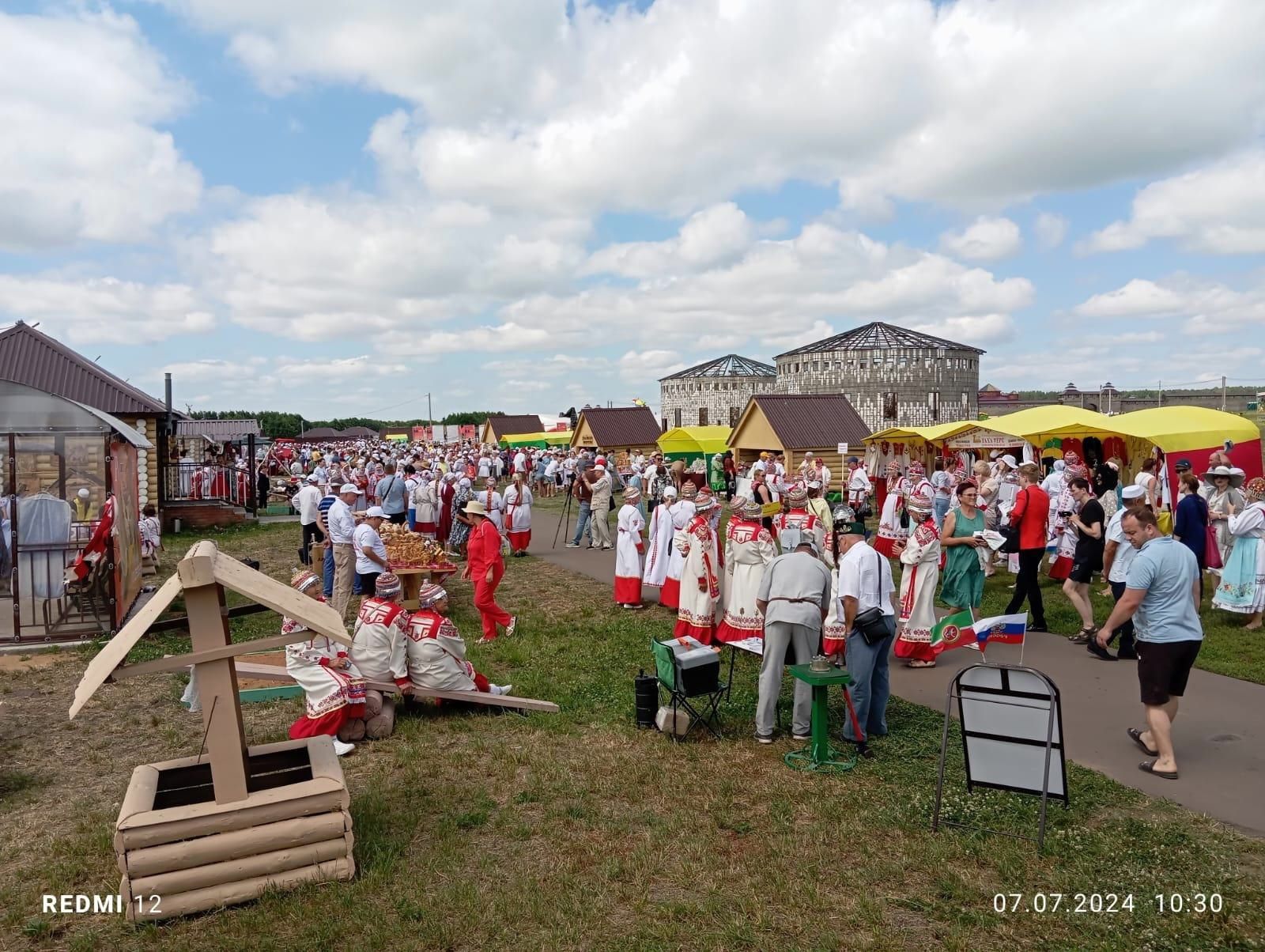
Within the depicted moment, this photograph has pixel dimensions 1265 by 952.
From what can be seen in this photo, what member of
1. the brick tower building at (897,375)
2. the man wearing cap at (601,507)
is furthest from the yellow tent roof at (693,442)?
the brick tower building at (897,375)

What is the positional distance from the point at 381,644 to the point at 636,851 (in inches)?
127

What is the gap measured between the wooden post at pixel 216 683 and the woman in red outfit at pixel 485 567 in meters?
5.40

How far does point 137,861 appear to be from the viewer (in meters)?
4.41

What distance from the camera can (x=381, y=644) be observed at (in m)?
7.41

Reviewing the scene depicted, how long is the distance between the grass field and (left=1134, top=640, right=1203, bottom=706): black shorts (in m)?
0.71

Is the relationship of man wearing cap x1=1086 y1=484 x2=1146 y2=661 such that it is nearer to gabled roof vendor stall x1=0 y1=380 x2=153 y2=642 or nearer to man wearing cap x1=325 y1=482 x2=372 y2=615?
man wearing cap x1=325 y1=482 x2=372 y2=615

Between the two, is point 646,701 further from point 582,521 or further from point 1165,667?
point 582,521

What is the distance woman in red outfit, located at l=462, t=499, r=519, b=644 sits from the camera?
33.4 ft

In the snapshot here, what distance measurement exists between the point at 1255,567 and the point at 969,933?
8209mm

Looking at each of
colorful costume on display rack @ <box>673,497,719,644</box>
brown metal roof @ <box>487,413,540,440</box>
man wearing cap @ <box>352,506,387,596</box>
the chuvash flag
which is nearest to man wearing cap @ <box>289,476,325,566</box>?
man wearing cap @ <box>352,506,387,596</box>

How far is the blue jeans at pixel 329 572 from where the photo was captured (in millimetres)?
12695

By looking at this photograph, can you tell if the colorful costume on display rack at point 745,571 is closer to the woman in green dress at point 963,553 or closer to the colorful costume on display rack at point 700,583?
the colorful costume on display rack at point 700,583

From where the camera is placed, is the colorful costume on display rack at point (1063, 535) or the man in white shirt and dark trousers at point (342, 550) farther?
the colorful costume on display rack at point (1063, 535)

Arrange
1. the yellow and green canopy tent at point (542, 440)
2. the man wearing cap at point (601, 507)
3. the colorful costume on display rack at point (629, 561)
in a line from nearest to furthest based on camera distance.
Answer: the colorful costume on display rack at point (629, 561) → the man wearing cap at point (601, 507) → the yellow and green canopy tent at point (542, 440)
